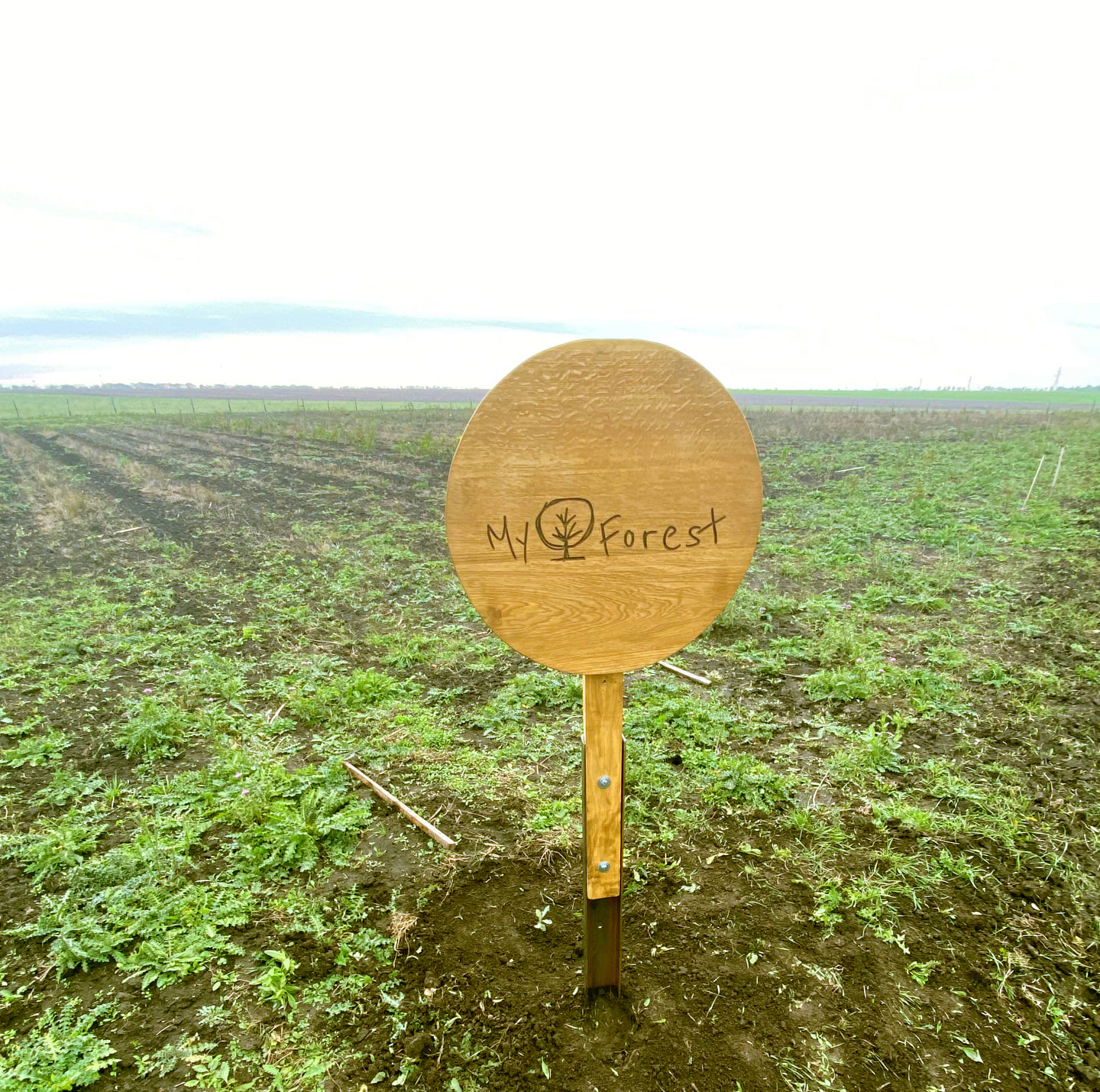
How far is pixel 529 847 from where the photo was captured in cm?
279

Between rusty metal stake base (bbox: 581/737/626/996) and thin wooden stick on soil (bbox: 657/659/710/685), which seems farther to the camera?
thin wooden stick on soil (bbox: 657/659/710/685)

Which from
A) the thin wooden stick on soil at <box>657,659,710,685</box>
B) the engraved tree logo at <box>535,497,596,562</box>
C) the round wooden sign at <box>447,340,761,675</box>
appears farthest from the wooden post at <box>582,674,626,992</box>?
the thin wooden stick on soil at <box>657,659,710,685</box>

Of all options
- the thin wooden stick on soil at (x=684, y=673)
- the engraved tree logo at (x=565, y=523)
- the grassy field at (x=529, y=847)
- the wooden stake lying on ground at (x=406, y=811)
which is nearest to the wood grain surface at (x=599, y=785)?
the engraved tree logo at (x=565, y=523)

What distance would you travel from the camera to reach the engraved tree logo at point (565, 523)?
4.90ft

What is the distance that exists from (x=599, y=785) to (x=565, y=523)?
2.62 ft

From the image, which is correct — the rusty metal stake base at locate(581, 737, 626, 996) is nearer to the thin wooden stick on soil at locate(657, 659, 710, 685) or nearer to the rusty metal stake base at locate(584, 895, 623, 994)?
the rusty metal stake base at locate(584, 895, 623, 994)

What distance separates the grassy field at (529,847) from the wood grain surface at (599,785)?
0.57 meters

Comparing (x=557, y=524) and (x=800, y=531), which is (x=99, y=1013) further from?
(x=800, y=531)

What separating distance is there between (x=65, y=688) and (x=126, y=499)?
27.3 ft

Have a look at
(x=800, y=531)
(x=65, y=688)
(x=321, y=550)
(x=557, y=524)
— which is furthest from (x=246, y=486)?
(x=557, y=524)

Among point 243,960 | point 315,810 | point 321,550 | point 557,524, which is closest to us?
point 557,524

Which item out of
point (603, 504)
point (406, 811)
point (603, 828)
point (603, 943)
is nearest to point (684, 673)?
point (406, 811)

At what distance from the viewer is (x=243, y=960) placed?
7.31 ft

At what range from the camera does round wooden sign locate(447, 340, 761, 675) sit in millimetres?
1443
